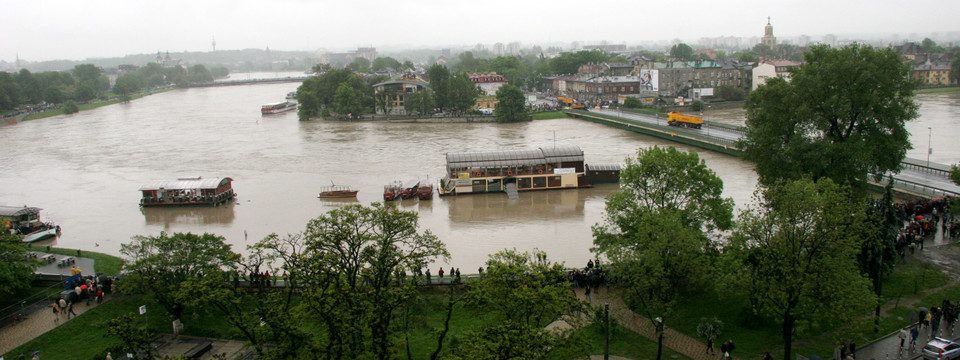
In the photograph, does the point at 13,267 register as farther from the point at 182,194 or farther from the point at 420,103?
the point at 420,103

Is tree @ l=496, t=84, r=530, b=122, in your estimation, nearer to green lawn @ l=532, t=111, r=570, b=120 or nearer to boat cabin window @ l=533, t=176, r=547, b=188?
green lawn @ l=532, t=111, r=570, b=120

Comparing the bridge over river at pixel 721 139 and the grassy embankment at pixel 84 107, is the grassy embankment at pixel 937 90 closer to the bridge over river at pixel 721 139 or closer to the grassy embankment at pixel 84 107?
the bridge over river at pixel 721 139

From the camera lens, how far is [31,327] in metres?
12.0

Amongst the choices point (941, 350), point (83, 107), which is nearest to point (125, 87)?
point (83, 107)

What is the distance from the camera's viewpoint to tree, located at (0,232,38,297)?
12383mm

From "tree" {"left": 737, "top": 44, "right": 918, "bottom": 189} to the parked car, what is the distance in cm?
626

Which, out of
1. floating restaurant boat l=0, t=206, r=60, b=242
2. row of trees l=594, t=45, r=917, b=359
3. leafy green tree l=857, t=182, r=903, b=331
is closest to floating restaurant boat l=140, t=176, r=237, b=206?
floating restaurant boat l=0, t=206, r=60, b=242

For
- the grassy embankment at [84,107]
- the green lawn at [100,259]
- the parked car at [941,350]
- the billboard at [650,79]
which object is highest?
the billboard at [650,79]

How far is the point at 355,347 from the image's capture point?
8242mm

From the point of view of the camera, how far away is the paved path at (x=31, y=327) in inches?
449

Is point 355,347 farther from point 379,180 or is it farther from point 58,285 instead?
point 379,180

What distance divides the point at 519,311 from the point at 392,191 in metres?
15.5

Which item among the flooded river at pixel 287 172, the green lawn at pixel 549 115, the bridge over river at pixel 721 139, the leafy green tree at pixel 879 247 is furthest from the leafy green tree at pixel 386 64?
the leafy green tree at pixel 879 247

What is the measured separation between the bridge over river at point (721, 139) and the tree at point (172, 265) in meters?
13.1
